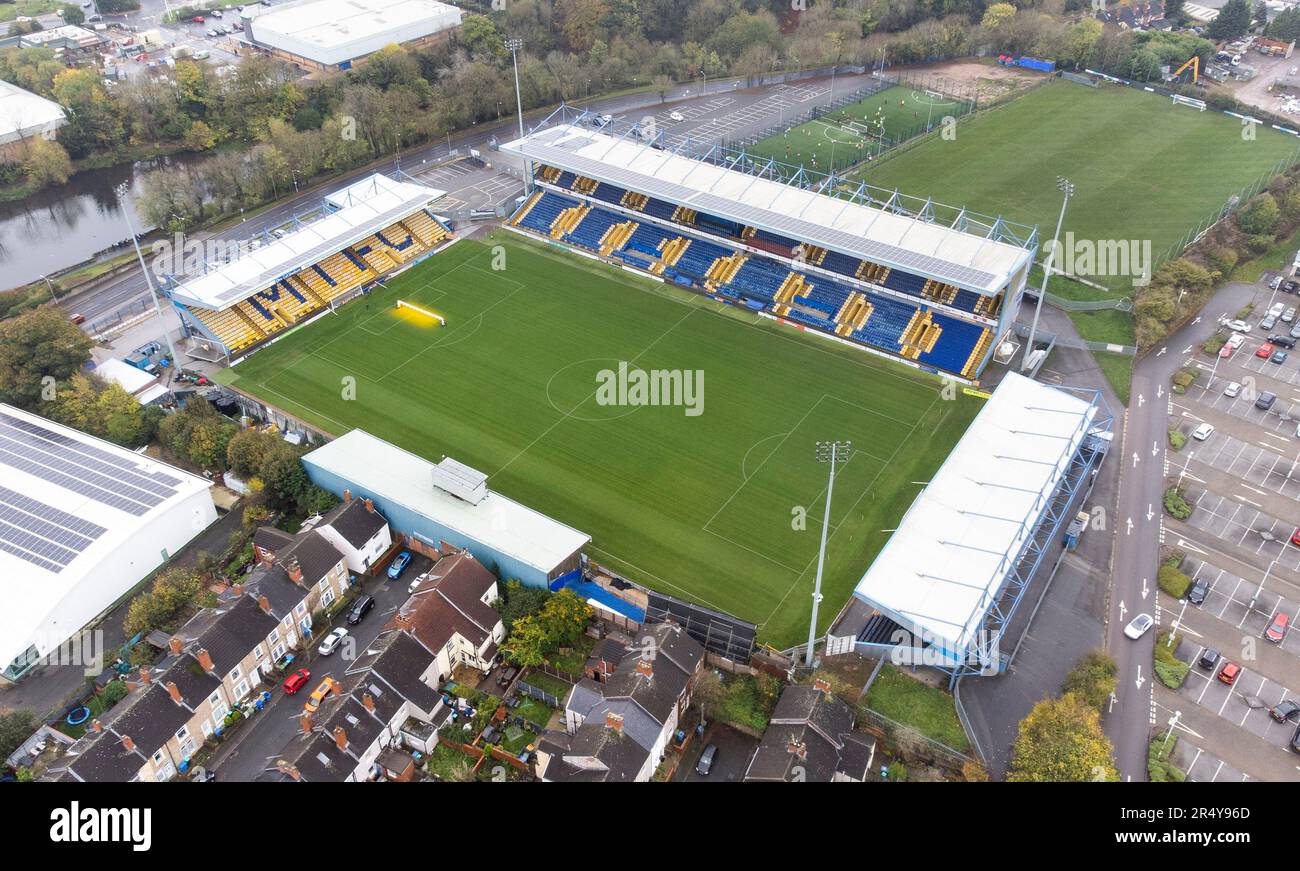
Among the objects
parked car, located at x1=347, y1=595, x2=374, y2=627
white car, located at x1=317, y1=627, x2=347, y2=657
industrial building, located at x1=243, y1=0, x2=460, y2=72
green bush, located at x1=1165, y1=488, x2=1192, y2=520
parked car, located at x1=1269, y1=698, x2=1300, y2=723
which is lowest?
white car, located at x1=317, y1=627, x2=347, y2=657

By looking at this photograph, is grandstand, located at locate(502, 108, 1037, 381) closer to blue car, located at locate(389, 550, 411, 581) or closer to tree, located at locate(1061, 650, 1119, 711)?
tree, located at locate(1061, 650, 1119, 711)

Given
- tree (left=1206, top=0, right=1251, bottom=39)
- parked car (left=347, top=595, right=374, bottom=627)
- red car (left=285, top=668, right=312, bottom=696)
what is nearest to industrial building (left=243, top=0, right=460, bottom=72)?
parked car (left=347, top=595, right=374, bottom=627)

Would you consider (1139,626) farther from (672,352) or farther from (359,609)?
(359,609)

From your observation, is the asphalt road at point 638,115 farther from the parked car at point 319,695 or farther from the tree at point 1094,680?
the tree at point 1094,680

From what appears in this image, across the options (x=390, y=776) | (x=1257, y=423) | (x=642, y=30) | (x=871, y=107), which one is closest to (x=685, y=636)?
(x=390, y=776)

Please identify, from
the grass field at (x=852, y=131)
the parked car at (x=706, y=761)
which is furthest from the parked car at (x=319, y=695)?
the grass field at (x=852, y=131)

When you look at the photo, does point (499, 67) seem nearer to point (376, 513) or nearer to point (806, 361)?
point (806, 361)
